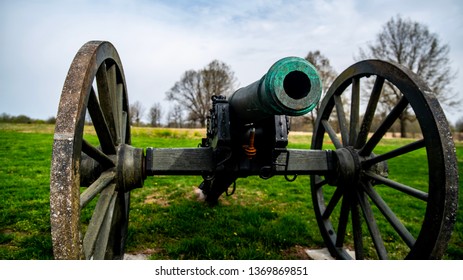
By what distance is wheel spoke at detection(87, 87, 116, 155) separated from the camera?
1.99 m

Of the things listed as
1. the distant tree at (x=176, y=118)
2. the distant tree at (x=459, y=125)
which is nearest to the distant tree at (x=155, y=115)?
the distant tree at (x=176, y=118)

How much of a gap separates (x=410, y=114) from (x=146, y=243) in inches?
1183

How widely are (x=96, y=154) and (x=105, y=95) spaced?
473 mm

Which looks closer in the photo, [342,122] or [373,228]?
[373,228]

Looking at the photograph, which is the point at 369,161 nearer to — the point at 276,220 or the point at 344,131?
the point at 344,131

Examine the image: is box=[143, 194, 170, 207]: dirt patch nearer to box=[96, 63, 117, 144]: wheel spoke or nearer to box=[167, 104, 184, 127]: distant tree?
box=[96, 63, 117, 144]: wheel spoke

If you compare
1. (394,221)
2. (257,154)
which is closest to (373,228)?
(394,221)

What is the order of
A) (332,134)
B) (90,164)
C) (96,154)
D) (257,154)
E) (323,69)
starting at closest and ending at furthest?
(96,154) < (90,164) < (257,154) < (332,134) < (323,69)

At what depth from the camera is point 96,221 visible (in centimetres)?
200

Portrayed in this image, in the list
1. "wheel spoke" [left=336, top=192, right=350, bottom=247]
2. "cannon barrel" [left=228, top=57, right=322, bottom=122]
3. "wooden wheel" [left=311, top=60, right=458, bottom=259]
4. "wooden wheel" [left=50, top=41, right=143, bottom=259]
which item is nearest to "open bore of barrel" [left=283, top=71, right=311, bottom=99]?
"cannon barrel" [left=228, top=57, right=322, bottom=122]

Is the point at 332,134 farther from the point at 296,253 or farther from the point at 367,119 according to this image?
the point at 296,253

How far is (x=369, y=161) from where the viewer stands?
2717mm
